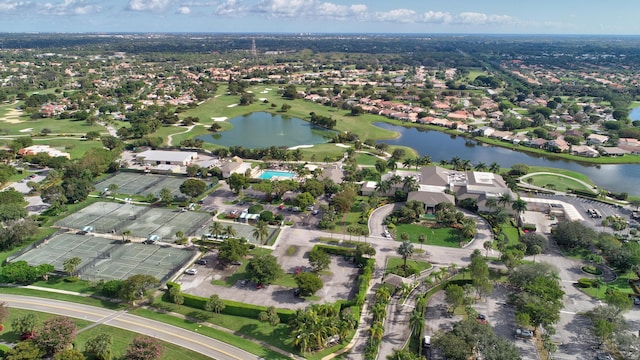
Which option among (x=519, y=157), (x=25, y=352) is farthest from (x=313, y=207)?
(x=519, y=157)

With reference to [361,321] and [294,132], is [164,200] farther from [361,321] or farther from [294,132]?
[294,132]

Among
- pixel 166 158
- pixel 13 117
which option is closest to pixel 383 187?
pixel 166 158

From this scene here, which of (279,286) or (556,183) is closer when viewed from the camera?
(279,286)

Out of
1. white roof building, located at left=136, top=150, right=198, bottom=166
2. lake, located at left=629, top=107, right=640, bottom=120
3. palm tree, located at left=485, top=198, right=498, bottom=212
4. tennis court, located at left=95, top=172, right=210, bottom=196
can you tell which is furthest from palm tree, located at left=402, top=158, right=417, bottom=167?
lake, located at left=629, top=107, right=640, bottom=120

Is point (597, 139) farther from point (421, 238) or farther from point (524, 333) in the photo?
point (524, 333)

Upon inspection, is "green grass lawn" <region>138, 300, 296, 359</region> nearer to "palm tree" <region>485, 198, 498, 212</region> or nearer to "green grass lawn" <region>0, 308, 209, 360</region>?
"green grass lawn" <region>0, 308, 209, 360</region>

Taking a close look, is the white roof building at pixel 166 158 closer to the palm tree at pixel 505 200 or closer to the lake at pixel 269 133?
the lake at pixel 269 133

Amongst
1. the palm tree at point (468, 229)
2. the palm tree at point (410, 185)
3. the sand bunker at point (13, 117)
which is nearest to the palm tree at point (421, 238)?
the palm tree at point (468, 229)
